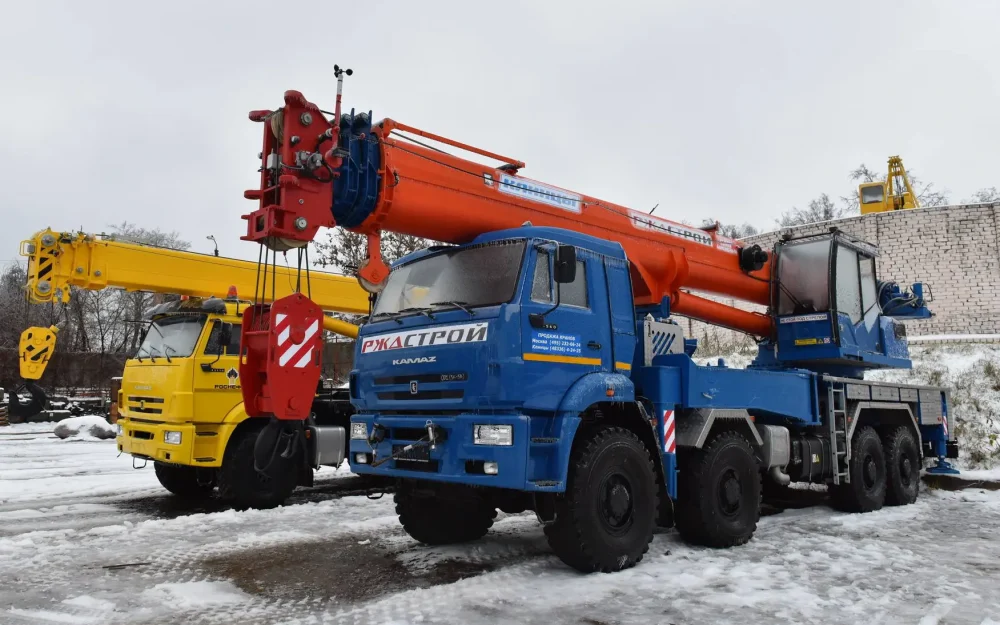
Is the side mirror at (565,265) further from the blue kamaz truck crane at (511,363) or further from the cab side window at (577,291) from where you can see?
the cab side window at (577,291)

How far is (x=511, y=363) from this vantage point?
5.25 meters

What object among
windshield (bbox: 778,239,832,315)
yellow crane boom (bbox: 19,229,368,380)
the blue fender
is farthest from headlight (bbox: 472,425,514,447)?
windshield (bbox: 778,239,832,315)

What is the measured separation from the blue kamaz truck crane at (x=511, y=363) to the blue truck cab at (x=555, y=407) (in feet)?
0.06

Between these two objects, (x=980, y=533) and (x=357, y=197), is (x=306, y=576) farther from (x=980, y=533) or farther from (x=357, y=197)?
(x=980, y=533)

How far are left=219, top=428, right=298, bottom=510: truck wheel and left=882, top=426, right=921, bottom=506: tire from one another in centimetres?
779

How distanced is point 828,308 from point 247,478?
7527mm

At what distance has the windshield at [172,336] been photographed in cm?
878

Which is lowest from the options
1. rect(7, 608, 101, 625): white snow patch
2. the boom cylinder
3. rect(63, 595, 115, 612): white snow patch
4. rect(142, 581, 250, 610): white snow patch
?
rect(7, 608, 101, 625): white snow patch

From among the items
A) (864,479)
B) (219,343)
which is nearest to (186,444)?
(219,343)

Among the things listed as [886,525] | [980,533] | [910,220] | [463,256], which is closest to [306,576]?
[463,256]

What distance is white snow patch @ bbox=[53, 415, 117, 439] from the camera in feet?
64.0

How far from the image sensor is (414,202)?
5887 millimetres

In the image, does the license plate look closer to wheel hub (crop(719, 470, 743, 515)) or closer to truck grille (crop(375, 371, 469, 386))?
truck grille (crop(375, 371, 469, 386))

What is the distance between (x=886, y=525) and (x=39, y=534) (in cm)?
895
